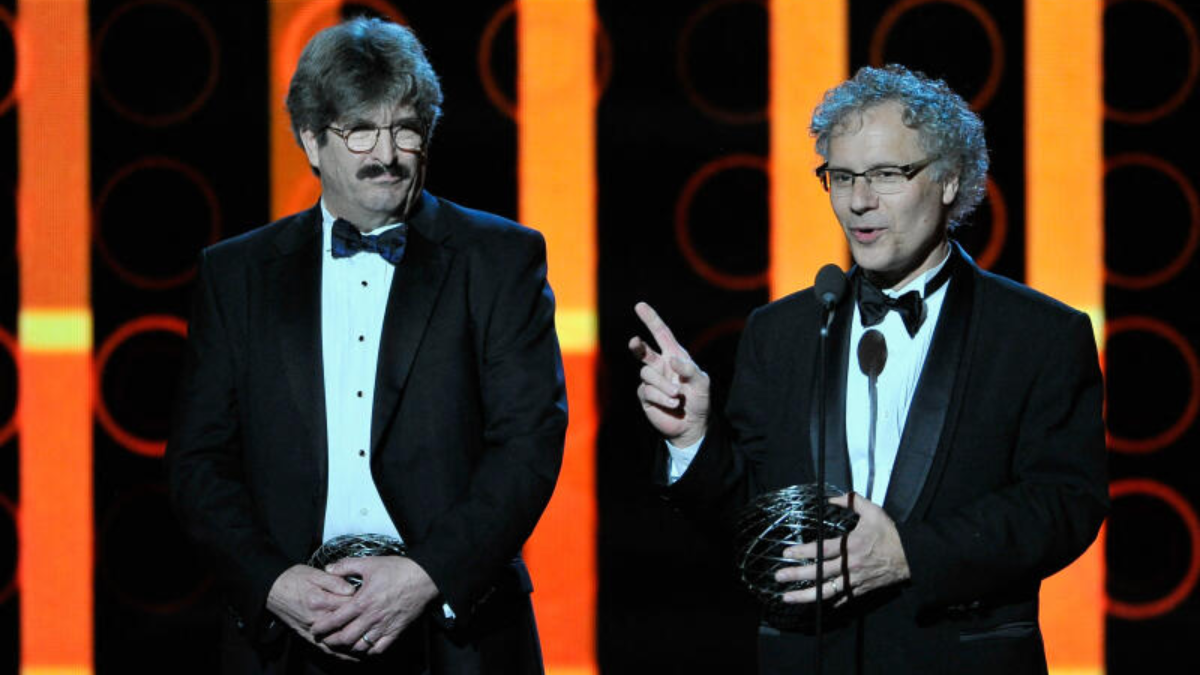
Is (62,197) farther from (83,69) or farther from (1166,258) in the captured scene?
(1166,258)

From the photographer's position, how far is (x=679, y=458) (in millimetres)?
2701

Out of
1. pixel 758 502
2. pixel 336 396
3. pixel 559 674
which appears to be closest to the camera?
pixel 758 502

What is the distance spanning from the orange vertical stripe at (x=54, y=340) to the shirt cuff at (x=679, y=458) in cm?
226

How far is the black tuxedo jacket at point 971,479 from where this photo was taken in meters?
2.53

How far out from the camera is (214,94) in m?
4.42

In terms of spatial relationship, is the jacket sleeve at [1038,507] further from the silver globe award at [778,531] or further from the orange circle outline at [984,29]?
the orange circle outline at [984,29]

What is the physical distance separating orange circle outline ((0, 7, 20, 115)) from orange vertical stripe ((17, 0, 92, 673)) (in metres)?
0.02

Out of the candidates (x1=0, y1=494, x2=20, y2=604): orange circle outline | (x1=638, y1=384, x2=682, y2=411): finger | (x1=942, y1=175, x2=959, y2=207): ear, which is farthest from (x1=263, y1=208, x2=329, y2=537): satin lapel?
(x1=0, y1=494, x2=20, y2=604): orange circle outline

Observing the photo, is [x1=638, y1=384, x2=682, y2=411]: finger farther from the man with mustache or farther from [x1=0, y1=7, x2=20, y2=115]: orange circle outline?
[x1=0, y1=7, x2=20, y2=115]: orange circle outline

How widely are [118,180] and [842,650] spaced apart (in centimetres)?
272

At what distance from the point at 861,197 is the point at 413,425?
91cm

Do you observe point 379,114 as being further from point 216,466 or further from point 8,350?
point 8,350

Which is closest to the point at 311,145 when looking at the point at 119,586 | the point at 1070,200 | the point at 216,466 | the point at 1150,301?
the point at 216,466

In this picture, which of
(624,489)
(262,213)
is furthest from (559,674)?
(262,213)
